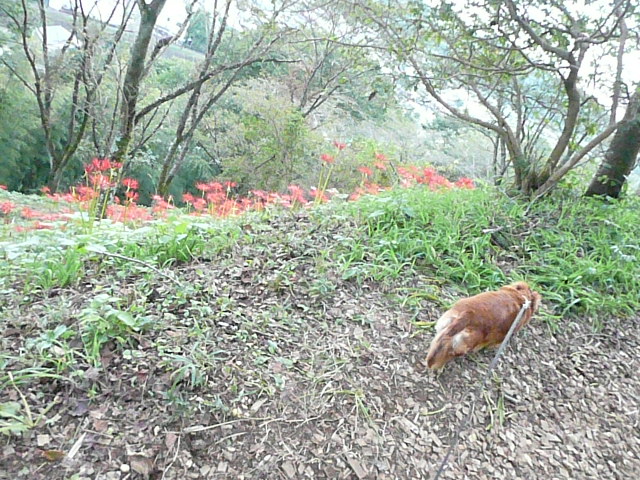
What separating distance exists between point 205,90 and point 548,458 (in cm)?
777

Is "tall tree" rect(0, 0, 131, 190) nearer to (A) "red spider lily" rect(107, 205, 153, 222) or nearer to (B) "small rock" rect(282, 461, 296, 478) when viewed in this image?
(A) "red spider lily" rect(107, 205, 153, 222)

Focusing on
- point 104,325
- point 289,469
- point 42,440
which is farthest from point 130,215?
point 289,469

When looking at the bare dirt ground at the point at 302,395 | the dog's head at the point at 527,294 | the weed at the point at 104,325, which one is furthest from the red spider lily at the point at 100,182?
the dog's head at the point at 527,294

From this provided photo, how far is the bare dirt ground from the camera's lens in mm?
1177

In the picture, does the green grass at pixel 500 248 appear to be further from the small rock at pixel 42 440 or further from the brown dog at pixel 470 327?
the small rock at pixel 42 440

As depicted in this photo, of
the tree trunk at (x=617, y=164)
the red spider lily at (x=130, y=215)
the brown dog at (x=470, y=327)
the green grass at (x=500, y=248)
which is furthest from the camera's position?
the tree trunk at (x=617, y=164)

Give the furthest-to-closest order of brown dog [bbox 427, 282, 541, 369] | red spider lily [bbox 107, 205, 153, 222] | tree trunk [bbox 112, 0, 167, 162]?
tree trunk [bbox 112, 0, 167, 162]
red spider lily [bbox 107, 205, 153, 222]
brown dog [bbox 427, 282, 541, 369]

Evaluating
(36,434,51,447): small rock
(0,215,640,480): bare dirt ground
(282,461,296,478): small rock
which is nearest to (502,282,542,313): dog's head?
(0,215,640,480): bare dirt ground

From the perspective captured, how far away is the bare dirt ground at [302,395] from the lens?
1.18 meters

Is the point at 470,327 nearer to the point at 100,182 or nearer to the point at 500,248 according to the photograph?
the point at 500,248

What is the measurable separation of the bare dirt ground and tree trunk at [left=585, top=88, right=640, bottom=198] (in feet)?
4.91

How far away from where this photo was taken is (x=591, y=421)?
5.31 feet

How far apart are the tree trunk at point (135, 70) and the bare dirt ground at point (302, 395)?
3939 millimetres

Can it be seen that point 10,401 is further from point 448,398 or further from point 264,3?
point 264,3
